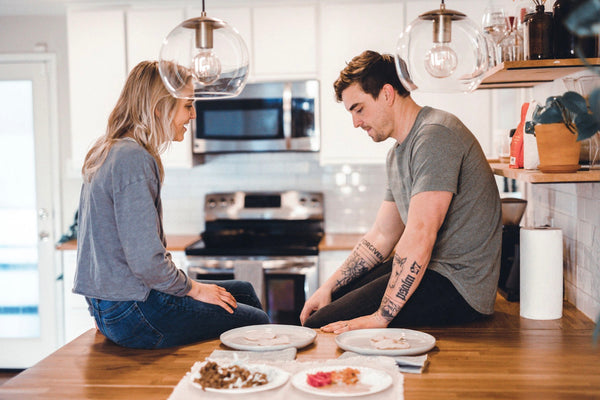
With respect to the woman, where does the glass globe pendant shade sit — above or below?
above

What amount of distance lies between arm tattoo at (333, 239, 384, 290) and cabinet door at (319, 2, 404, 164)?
137 cm

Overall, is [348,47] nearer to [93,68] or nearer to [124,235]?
[93,68]

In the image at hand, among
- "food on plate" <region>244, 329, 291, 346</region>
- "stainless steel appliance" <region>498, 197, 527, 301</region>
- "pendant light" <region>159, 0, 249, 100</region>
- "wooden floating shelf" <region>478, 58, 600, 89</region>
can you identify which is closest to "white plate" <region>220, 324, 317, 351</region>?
"food on plate" <region>244, 329, 291, 346</region>

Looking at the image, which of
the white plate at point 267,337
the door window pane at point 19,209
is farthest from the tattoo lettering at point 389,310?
the door window pane at point 19,209

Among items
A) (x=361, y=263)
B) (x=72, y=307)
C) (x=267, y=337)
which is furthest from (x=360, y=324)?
(x=72, y=307)

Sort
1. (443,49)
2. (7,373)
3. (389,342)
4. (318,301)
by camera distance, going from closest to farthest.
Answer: (443,49), (389,342), (318,301), (7,373)

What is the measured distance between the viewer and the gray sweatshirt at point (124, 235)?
1998 millimetres

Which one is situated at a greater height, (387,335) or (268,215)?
(268,215)

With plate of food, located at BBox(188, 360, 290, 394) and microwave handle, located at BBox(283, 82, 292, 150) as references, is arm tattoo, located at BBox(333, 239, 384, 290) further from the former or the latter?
microwave handle, located at BBox(283, 82, 292, 150)

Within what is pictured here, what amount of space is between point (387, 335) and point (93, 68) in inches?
115

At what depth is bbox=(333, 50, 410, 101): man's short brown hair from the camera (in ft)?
7.83

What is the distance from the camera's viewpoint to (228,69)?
1680mm

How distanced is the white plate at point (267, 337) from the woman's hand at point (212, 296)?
0.31 feet

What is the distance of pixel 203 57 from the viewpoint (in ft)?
5.34
